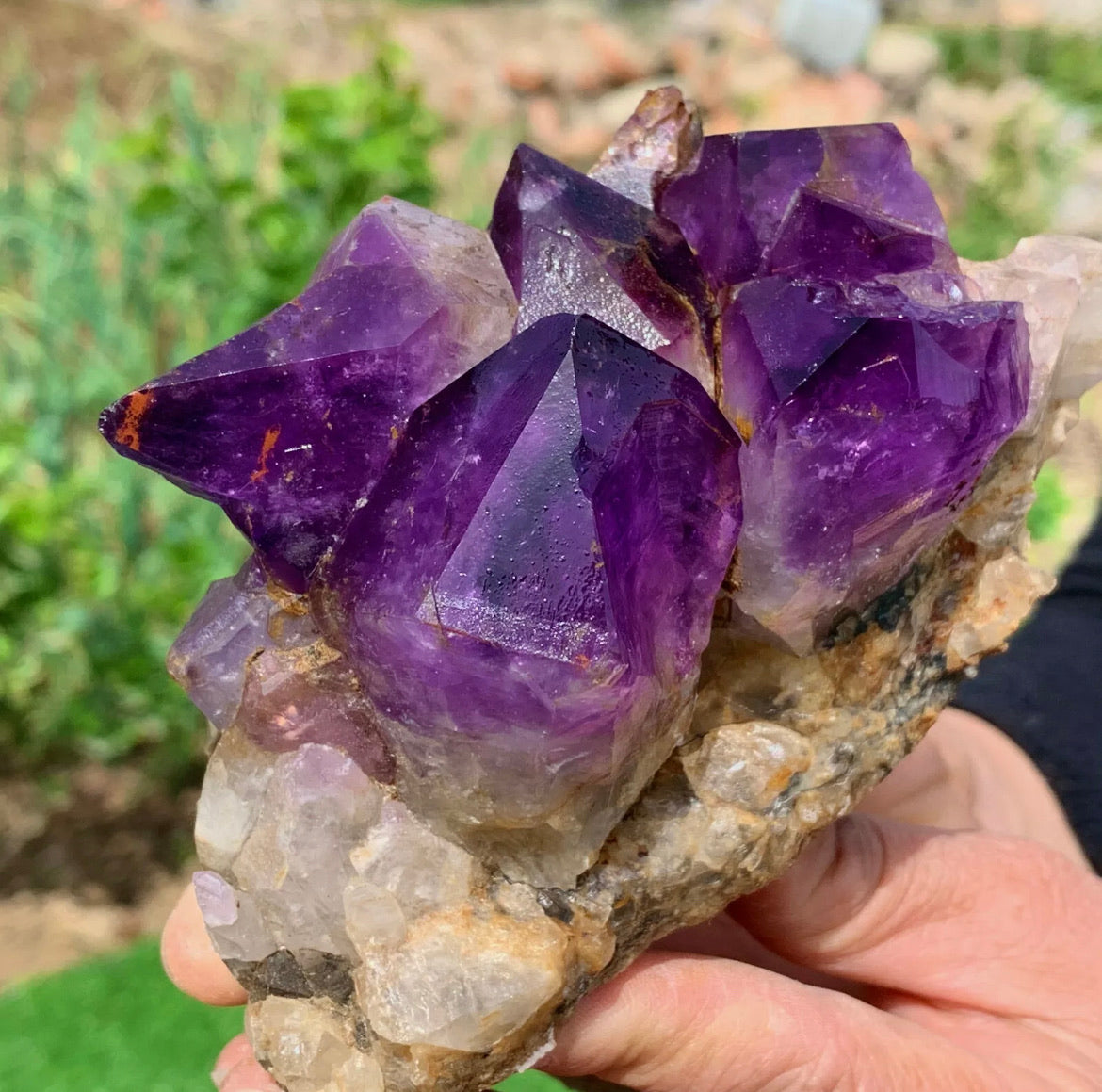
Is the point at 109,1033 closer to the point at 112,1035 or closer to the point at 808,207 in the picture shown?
the point at 112,1035

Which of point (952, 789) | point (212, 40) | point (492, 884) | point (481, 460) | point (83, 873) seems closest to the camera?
point (481, 460)

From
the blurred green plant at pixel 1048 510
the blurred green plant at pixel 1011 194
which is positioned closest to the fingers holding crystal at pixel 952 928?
the blurred green plant at pixel 1048 510

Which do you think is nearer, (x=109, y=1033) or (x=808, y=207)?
(x=808, y=207)

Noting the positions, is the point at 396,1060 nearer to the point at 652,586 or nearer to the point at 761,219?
the point at 652,586

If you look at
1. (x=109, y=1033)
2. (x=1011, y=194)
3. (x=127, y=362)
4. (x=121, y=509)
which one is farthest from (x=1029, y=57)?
(x=109, y=1033)

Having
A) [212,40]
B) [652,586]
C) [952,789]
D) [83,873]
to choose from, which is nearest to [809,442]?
[652,586]

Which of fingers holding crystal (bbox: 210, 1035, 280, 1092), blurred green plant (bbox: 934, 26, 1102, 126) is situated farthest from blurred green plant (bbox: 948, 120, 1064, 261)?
fingers holding crystal (bbox: 210, 1035, 280, 1092)

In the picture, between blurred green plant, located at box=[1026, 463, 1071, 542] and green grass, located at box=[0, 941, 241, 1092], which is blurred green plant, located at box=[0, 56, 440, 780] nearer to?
green grass, located at box=[0, 941, 241, 1092]
